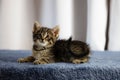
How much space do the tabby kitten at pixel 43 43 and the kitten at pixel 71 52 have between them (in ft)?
0.09

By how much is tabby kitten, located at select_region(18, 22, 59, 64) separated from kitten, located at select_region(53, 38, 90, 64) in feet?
0.09

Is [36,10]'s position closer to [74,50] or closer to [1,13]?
[1,13]

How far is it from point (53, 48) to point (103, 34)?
42cm

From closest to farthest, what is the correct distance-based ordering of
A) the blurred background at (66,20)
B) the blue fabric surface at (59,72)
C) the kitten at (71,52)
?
the blue fabric surface at (59,72) → the kitten at (71,52) → the blurred background at (66,20)

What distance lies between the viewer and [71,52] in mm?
925

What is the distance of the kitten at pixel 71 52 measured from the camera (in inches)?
36.2

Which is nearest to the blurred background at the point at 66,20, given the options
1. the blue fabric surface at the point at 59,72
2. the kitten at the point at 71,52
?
the kitten at the point at 71,52

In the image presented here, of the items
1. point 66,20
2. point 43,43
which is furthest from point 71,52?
point 66,20

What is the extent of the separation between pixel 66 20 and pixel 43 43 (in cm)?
40

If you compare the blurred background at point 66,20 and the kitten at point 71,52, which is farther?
the blurred background at point 66,20

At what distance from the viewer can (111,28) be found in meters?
1.27

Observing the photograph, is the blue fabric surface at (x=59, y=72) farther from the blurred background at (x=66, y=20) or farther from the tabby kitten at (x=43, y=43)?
Result: the blurred background at (x=66, y=20)

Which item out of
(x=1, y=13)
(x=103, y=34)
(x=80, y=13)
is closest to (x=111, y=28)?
(x=103, y=34)

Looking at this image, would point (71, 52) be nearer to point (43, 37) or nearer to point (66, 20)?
point (43, 37)
